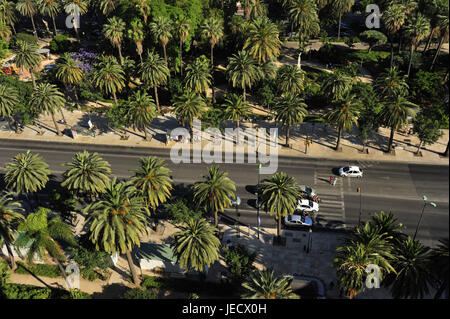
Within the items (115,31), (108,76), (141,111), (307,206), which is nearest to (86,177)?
(141,111)

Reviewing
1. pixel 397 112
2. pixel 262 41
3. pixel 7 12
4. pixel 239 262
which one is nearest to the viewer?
pixel 239 262

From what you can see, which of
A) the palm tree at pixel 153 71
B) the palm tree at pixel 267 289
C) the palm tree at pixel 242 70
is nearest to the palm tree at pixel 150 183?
the palm tree at pixel 267 289

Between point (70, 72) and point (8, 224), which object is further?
point (70, 72)

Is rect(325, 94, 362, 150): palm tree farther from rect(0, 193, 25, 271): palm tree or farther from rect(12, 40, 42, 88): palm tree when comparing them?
rect(12, 40, 42, 88): palm tree

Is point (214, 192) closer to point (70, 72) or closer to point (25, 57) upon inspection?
point (70, 72)

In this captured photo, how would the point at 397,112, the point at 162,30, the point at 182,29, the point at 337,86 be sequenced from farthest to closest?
the point at 182,29, the point at 162,30, the point at 337,86, the point at 397,112

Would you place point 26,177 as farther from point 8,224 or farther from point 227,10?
point 227,10
